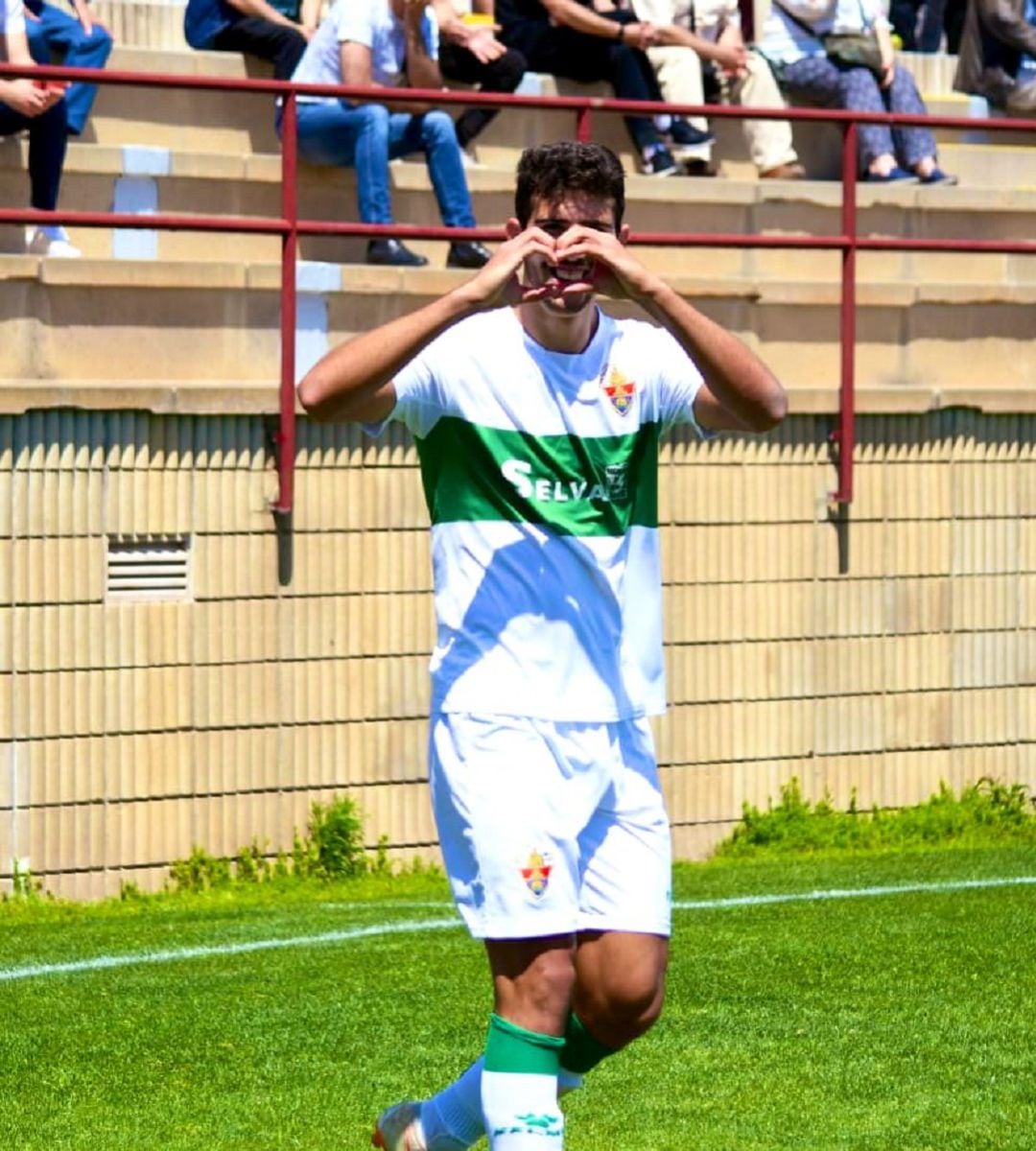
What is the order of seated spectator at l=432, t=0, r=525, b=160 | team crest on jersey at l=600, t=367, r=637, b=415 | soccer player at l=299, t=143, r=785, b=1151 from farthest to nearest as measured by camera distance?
seated spectator at l=432, t=0, r=525, b=160 < team crest on jersey at l=600, t=367, r=637, b=415 < soccer player at l=299, t=143, r=785, b=1151

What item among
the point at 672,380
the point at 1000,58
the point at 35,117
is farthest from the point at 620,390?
the point at 1000,58

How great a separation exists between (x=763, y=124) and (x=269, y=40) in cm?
300

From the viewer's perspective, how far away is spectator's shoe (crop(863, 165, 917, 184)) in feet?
46.4

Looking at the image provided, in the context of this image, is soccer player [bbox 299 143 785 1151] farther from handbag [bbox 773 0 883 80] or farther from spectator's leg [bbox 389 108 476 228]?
handbag [bbox 773 0 883 80]

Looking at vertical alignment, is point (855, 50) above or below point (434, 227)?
above

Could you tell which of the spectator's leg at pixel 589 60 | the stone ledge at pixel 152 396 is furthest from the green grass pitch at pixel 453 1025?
the spectator's leg at pixel 589 60

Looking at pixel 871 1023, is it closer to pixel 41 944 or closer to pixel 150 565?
pixel 41 944

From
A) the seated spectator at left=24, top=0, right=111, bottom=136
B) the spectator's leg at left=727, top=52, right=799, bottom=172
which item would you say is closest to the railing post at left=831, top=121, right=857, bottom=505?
the spectator's leg at left=727, top=52, right=799, bottom=172

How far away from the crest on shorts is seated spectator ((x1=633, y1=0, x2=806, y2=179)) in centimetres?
902

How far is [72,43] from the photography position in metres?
12.0

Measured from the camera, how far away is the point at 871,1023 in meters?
7.63

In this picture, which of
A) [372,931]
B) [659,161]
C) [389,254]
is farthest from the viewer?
[659,161]

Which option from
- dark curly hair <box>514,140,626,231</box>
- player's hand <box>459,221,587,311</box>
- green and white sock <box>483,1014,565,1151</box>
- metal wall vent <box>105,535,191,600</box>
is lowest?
green and white sock <box>483,1014,565,1151</box>

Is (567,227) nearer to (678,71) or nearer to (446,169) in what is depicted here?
(446,169)
